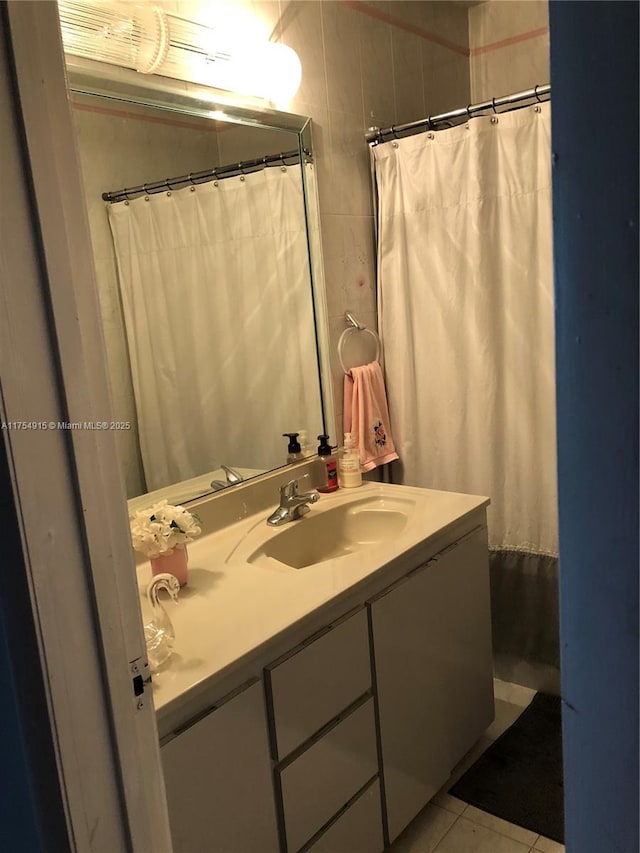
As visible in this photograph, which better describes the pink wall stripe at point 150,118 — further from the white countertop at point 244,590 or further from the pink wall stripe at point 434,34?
the white countertop at point 244,590

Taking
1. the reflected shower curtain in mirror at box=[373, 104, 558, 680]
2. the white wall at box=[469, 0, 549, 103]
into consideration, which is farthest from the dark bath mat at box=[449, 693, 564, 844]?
the white wall at box=[469, 0, 549, 103]

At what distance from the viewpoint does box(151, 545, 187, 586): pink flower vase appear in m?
1.50

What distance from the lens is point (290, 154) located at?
2.07 meters

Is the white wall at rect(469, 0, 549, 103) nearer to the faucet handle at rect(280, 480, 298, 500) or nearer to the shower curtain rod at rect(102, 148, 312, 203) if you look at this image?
the shower curtain rod at rect(102, 148, 312, 203)

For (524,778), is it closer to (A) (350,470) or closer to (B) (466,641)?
(B) (466,641)

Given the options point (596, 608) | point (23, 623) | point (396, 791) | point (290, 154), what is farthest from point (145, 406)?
point (596, 608)

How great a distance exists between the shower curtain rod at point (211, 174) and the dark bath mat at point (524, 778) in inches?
72.5

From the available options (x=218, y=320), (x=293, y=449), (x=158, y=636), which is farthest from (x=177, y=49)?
(x=158, y=636)

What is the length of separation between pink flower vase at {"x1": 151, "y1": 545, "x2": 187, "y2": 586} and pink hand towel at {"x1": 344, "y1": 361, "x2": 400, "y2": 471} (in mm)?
888

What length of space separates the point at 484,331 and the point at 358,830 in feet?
4.70

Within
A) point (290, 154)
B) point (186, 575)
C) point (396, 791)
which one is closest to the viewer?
point (186, 575)

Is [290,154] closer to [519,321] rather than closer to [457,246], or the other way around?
[457,246]

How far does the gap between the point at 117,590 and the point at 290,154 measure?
1.59m

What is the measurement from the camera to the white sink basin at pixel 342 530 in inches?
73.7
